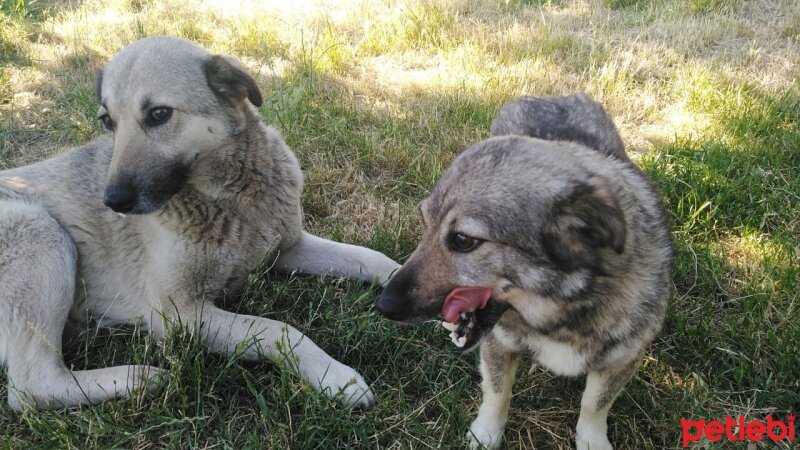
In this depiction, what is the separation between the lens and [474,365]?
2986mm

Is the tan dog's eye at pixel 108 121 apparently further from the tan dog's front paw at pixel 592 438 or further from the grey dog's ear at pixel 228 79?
the tan dog's front paw at pixel 592 438

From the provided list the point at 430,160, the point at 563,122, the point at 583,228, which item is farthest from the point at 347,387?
the point at 430,160

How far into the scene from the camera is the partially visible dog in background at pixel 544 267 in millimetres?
2152

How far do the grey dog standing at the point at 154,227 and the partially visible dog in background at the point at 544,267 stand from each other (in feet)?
2.40

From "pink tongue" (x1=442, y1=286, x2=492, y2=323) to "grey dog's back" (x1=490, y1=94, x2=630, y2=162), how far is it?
3.60 feet

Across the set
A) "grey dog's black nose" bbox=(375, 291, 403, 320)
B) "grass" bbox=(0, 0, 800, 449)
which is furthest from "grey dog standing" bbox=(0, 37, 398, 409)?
"grey dog's black nose" bbox=(375, 291, 403, 320)

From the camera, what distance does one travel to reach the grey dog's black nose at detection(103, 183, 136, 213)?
9.34ft

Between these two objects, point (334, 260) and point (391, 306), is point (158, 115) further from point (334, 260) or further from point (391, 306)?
point (391, 306)

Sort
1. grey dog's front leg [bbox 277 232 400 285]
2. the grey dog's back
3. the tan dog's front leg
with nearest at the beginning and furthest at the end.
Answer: the tan dog's front leg
the grey dog's back
grey dog's front leg [bbox 277 232 400 285]

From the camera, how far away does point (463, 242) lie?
222 cm

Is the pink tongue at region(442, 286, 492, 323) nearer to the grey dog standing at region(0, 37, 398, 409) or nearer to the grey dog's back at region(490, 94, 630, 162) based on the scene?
the grey dog standing at region(0, 37, 398, 409)

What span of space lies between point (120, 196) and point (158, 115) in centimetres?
44

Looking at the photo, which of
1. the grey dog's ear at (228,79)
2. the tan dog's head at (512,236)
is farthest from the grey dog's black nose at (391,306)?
the grey dog's ear at (228,79)

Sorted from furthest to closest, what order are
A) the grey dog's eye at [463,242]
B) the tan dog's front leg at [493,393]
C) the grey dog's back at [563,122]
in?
1. the grey dog's back at [563,122]
2. the tan dog's front leg at [493,393]
3. the grey dog's eye at [463,242]
